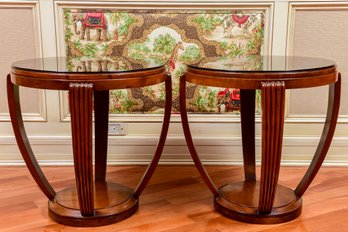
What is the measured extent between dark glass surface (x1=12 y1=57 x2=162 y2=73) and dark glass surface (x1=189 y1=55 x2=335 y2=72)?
22 centimetres

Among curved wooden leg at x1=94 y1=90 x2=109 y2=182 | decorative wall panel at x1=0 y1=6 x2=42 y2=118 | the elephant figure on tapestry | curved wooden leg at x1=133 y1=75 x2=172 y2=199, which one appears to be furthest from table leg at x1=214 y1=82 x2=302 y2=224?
decorative wall panel at x1=0 y1=6 x2=42 y2=118

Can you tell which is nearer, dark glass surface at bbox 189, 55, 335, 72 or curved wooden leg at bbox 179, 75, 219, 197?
dark glass surface at bbox 189, 55, 335, 72

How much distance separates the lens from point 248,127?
2008 millimetres

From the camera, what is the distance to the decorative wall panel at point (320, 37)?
2.27 m

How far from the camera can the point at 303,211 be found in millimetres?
1834

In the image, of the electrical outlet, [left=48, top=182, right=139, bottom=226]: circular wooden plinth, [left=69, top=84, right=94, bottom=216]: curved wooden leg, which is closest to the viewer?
[left=69, top=84, right=94, bottom=216]: curved wooden leg

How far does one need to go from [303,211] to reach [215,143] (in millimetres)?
696

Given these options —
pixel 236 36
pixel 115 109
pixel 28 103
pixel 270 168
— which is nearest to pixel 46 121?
pixel 28 103

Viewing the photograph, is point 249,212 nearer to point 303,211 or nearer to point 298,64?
point 303,211

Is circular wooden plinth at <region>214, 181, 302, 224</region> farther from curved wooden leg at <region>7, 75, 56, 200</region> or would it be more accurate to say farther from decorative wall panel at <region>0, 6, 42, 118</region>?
decorative wall panel at <region>0, 6, 42, 118</region>

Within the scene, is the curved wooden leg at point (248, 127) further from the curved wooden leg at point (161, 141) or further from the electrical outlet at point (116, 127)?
the electrical outlet at point (116, 127)

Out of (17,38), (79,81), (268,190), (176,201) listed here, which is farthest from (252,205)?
(17,38)

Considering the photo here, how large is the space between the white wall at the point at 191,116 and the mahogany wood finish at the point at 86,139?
17.3 inches

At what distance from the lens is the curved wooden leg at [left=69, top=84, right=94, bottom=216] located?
4.90ft
